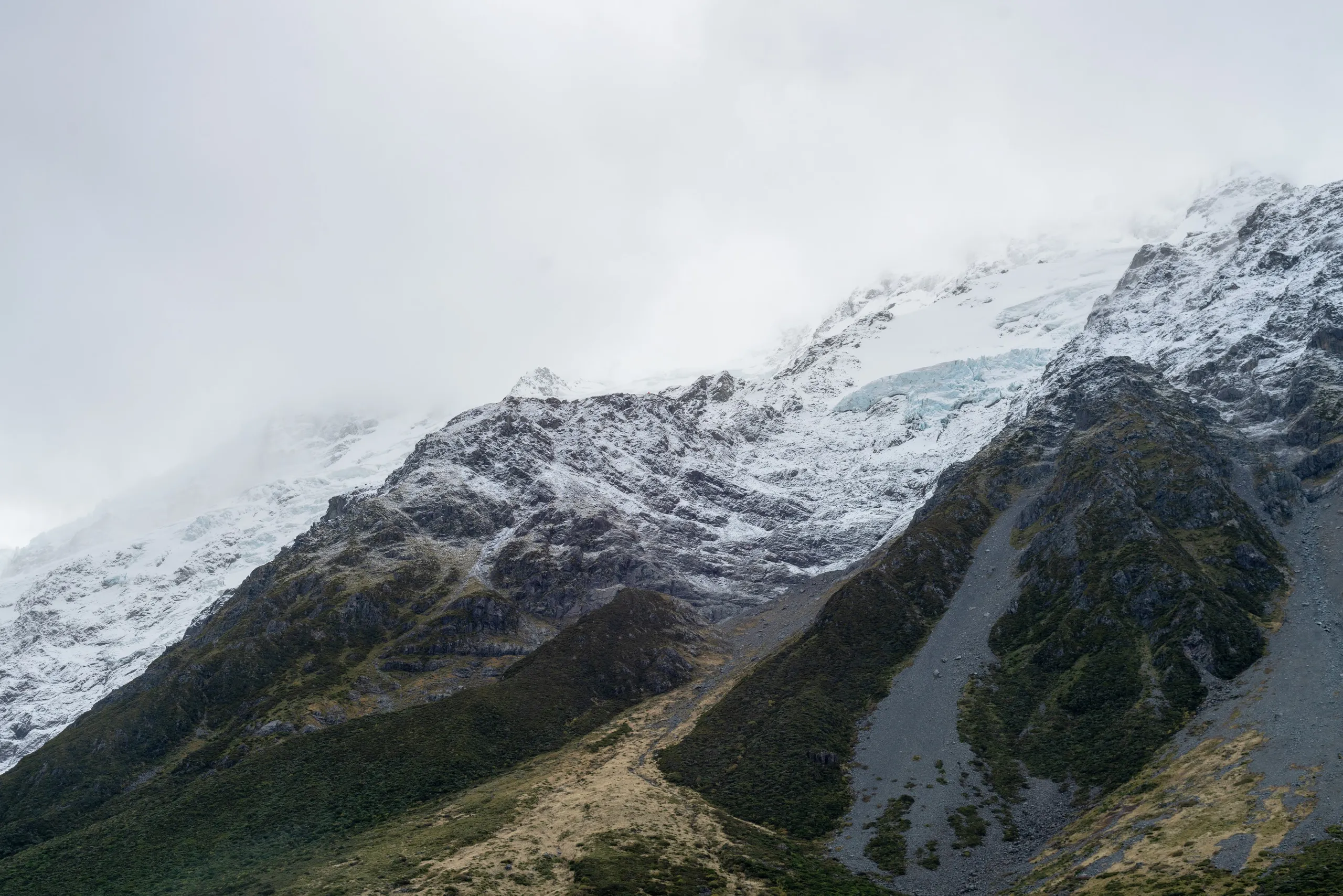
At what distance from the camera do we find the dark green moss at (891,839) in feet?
310

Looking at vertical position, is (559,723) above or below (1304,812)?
above

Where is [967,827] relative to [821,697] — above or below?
below

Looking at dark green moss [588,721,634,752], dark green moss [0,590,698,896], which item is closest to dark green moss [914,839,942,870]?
dark green moss [588,721,634,752]

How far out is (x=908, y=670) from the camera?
148000 millimetres

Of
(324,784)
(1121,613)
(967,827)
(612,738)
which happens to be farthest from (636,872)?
(1121,613)

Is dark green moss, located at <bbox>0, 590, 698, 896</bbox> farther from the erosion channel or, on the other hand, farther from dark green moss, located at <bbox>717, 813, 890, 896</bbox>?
the erosion channel

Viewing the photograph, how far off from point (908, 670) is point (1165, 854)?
2861 inches

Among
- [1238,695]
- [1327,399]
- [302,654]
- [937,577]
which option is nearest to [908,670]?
[937,577]

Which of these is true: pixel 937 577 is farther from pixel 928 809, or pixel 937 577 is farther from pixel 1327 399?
pixel 1327 399

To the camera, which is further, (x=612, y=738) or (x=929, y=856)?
(x=612, y=738)

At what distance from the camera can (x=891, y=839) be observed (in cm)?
9969

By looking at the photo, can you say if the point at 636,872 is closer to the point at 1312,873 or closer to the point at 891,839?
the point at 891,839

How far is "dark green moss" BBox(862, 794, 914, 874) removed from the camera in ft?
310

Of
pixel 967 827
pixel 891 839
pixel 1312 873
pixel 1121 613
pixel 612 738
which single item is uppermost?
pixel 612 738
